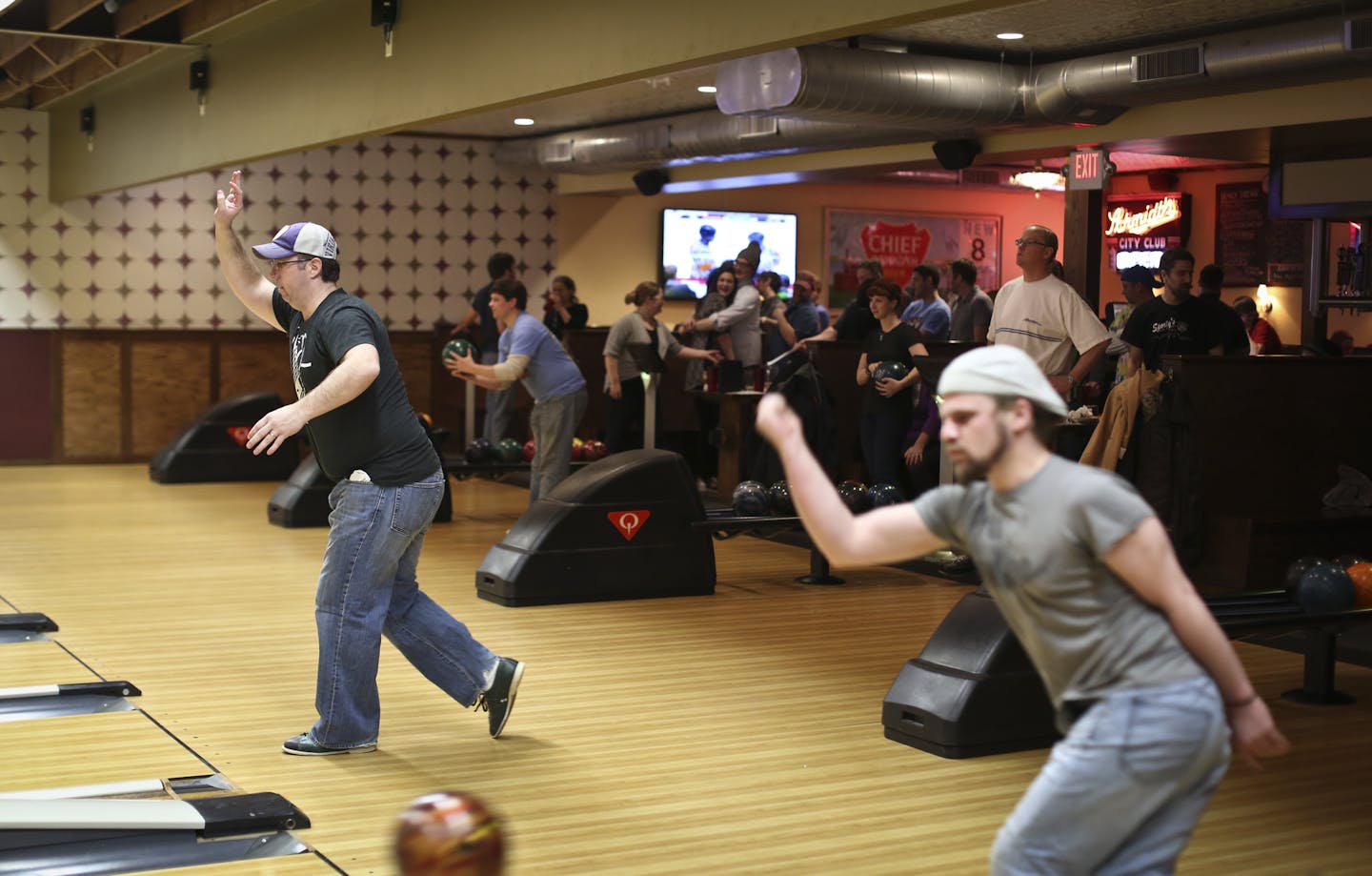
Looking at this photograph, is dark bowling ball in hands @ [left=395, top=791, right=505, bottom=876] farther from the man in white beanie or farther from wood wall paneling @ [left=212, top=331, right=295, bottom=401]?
wood wall paneling @ [left=212, top=331, right=295, bottom=401]

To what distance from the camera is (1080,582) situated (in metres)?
2.37

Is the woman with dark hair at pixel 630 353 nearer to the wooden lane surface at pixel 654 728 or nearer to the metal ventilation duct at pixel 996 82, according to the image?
the metal ventilation duct at pixel 996 82

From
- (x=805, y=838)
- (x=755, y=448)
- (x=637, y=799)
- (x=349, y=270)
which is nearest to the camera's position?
(x=805, y=838)

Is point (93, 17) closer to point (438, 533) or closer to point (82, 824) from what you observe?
point (438, 533)

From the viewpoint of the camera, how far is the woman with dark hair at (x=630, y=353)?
10.1 meters

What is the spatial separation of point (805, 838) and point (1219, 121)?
21.5ft

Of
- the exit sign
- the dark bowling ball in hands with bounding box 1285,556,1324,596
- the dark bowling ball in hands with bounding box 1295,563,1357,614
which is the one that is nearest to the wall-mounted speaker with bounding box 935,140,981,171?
the exit sign

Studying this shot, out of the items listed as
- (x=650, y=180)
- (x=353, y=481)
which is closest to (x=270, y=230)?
(x=650, y=180)

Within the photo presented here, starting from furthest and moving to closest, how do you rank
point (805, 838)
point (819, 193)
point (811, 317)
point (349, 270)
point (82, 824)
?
point (819, 193)
point (349, 270)
point (811, 317)
point (805, 838)
point (82, 824)

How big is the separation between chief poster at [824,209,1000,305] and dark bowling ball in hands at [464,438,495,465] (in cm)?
655

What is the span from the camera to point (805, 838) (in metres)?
3.90

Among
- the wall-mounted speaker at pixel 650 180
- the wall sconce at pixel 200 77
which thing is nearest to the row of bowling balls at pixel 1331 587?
the wall sconce at pixel 200 77

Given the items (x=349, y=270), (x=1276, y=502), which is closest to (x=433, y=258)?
(x=349, y=270)

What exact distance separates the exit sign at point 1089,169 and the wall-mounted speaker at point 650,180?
4.28 meters
